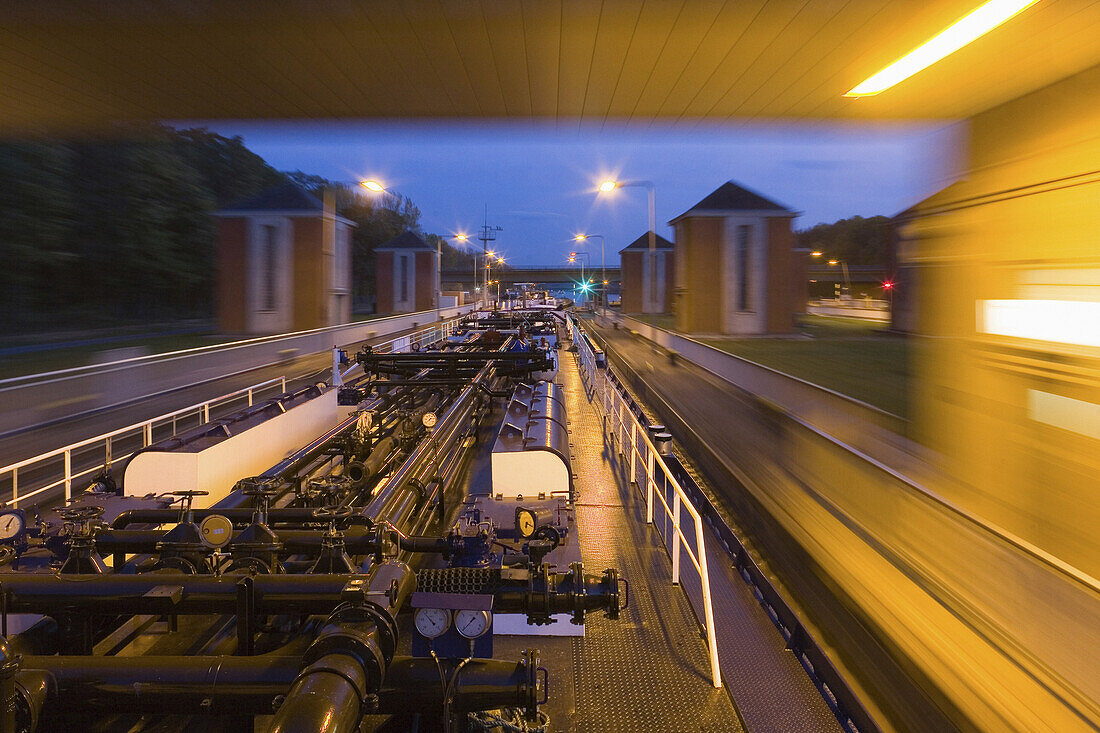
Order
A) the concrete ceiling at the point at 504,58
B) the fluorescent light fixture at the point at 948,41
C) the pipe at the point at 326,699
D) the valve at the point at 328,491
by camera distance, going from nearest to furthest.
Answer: the pipe at the point at 326,699 → the concrete ceiling at the point at 504,58 → the fluorescent light fixture at the point at 948,41 → the valve at the point at 328,491

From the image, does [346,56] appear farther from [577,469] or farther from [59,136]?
[577,469]

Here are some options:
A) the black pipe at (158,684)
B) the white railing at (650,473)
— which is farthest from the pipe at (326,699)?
the white railing at (650,473)

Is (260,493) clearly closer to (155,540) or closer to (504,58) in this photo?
(155,540)

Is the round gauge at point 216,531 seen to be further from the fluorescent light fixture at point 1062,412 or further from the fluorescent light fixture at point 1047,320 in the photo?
the fluorescent light fixture at point 1062,412

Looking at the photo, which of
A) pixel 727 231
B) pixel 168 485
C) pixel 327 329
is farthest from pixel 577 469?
pixel 727 231

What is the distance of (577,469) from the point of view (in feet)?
35.7

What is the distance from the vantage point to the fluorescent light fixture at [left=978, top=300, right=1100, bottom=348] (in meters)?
7.89

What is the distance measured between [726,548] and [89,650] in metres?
8.44

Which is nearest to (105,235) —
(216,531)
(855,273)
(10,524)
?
(10,524)

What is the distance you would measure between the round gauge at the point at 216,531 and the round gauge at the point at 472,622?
168cm

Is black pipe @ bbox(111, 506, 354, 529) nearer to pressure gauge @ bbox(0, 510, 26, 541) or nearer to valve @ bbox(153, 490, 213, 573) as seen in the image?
valve @ bbox(153, 490, 213, 573)

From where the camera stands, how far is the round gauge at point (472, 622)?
9.93ft

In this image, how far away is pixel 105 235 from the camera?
62.9ft

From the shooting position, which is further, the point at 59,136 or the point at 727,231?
the point at 727,231
